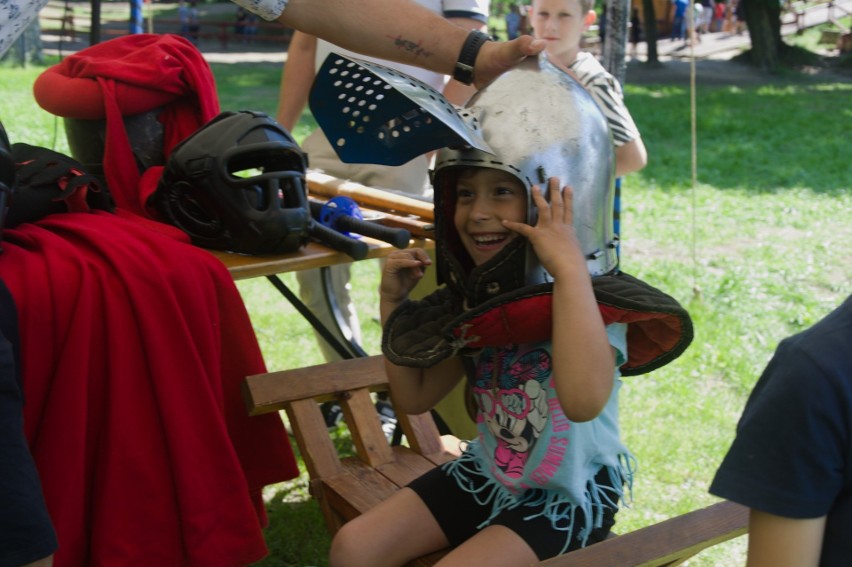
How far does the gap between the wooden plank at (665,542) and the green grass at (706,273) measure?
1446 mm

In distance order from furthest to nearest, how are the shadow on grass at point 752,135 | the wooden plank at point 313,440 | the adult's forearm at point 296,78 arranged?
1. the shadow on grass at point 752,135
2. the adult's forearm at point 296,78
3. the wooden plank at point 313,440

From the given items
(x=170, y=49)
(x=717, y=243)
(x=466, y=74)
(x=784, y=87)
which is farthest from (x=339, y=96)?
(x=784, y=87)

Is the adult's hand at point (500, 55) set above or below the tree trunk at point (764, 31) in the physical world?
above

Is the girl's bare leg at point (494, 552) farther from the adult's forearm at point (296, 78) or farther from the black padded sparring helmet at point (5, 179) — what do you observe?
the adult's forearm at point (296, 78)

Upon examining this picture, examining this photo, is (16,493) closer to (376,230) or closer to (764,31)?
(376,230)

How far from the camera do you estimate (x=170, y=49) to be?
10.7 ft

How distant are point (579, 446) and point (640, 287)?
0.39m

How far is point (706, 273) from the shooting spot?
6789mm

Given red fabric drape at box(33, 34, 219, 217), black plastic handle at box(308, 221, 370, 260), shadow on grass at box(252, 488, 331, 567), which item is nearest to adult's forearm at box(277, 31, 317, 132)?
red fabric drape at box(33, 34, 219, 217)

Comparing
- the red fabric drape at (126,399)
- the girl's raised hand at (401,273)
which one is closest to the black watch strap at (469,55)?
the girl's raised hand at (401,273)

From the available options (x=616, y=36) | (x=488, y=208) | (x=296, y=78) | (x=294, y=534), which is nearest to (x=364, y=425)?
(x=294, y=534)

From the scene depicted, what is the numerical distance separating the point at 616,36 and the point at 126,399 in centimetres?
341

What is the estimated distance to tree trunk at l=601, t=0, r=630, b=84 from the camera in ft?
16.5

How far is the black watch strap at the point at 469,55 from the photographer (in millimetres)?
2535
